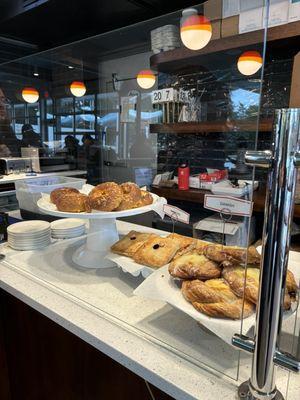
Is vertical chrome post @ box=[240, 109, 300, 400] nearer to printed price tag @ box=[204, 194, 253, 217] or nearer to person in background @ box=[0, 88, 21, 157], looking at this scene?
printed price tag @ box=[204, 194, 253, 217]

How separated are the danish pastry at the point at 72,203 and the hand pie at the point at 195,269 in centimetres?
35

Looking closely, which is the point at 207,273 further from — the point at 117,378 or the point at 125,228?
the point at 125,228

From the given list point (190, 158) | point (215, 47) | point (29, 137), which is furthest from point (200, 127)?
point (29, 137)

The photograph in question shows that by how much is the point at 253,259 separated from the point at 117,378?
418 millimetres

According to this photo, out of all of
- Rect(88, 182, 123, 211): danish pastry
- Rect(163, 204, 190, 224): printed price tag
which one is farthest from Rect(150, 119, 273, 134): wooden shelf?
Rect(88, 182, 123, 211): danish pastry

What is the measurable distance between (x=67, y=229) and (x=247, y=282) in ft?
2.64

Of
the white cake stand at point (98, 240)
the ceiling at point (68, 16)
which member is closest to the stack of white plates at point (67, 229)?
the white cake stand at point (98, 240)

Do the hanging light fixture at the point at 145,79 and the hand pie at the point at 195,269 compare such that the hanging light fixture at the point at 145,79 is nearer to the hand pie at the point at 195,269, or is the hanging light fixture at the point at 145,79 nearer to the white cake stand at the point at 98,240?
the white cake stand at the point at 98,240

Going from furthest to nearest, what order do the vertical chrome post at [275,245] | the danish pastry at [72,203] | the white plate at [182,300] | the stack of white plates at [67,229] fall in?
the stack of white plates at [67,229] < the danish pastry at [72,203] < the white plate at [182,300] < the vertical chrome post at [275,245]

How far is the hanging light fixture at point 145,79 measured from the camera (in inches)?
89.0

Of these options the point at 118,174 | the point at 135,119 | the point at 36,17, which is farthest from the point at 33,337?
the point at 36,17

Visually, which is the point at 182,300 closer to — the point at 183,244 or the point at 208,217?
the point at 183,244

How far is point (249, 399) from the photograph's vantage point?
18.0 inches

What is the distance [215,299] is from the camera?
1.77 feet
